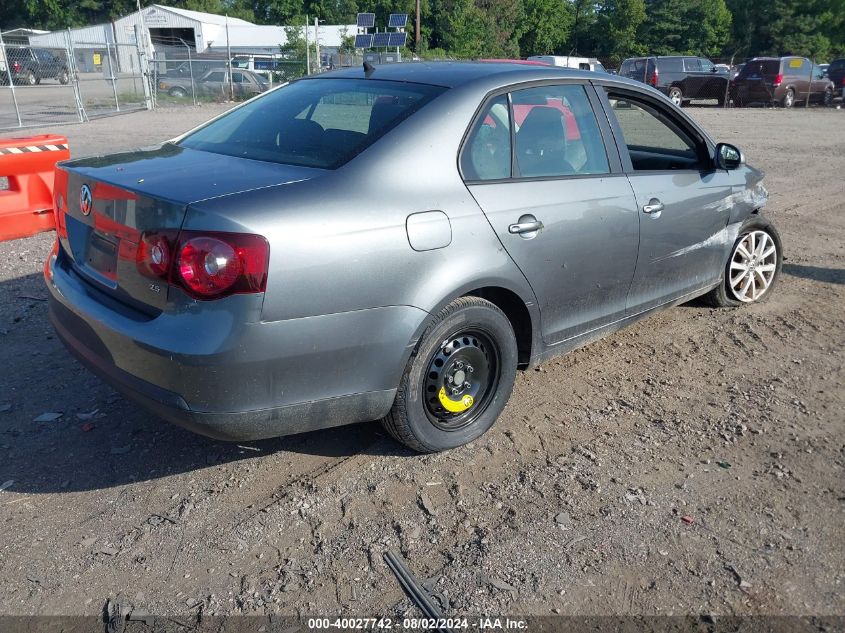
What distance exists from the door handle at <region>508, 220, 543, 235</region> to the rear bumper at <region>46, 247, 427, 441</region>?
0.69 meters

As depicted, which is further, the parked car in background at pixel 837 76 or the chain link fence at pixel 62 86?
the parked car in background at pixel 837 76

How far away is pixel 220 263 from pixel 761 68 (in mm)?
30876

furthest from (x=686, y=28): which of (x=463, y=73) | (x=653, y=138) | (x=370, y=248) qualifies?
(x=370, y=248)

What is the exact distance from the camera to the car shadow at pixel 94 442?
131 inches

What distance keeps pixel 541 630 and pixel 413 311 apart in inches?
51.2

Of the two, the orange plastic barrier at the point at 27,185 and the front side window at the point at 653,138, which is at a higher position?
the front side window at the point at 653,138

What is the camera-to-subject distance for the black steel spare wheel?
3.33 meters

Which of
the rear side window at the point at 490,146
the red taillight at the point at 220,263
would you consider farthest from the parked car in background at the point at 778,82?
the red taillight at the point at 220,263

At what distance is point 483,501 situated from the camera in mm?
3129

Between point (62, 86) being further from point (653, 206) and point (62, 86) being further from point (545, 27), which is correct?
point (545, 27)

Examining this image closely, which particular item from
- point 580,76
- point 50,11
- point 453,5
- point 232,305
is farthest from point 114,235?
point 50,11

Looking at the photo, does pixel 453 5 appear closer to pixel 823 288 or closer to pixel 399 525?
pixel 823 288

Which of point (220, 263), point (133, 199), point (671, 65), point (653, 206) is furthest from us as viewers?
point (671, 65)

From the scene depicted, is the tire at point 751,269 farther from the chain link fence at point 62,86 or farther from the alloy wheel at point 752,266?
the chain link fence at point 62,86
